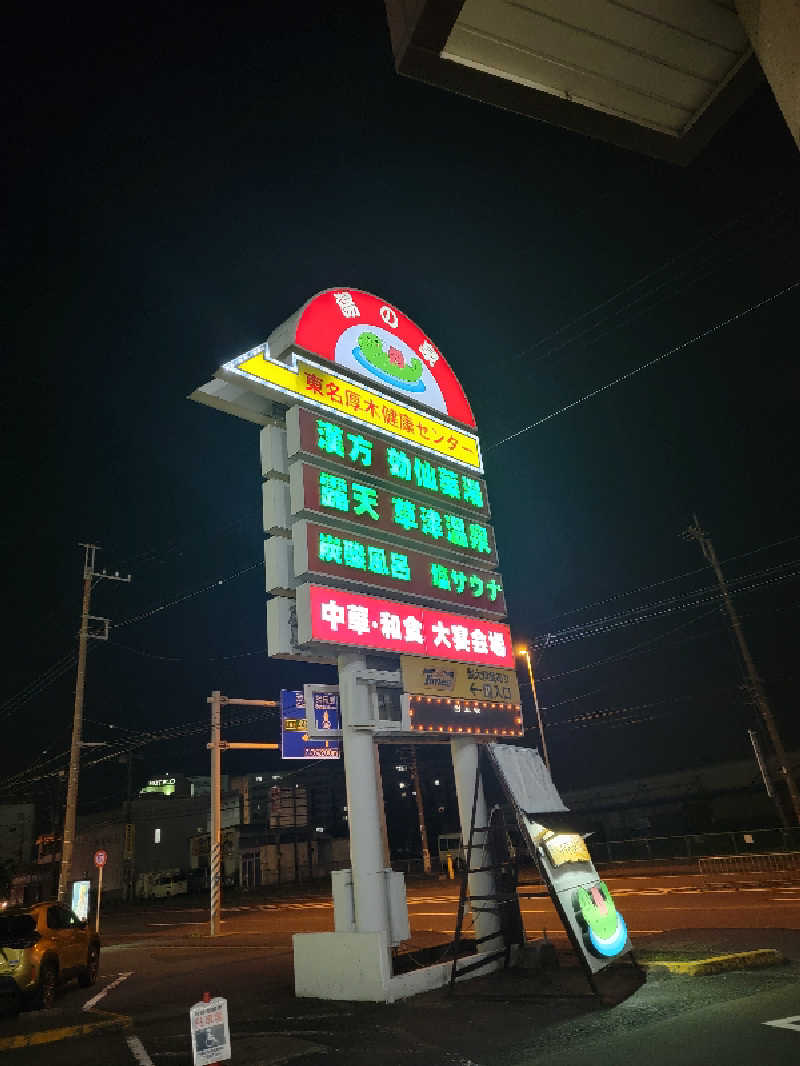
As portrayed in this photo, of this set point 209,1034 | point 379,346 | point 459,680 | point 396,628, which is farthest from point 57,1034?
point 379,346

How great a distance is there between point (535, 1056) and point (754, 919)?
10.9m

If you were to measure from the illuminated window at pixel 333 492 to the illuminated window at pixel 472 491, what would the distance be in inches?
134

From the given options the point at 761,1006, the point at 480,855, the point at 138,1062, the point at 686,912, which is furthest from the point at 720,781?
the point at 138,1062

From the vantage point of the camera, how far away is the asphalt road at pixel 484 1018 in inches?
266

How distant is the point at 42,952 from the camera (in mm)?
12492

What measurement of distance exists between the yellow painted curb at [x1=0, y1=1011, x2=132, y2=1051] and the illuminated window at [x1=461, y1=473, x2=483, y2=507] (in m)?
10.7

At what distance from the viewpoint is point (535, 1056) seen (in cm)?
676

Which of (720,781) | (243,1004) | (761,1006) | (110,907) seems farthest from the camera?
(110,907)

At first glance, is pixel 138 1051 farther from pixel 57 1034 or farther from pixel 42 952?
pixel 42 952

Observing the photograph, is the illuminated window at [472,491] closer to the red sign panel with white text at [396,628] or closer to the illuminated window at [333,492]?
the red sign panel with white text at [396,628]

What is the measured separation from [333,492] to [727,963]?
9.24m

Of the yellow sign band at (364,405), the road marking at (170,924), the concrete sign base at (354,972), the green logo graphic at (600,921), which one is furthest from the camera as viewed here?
the road marking at (170,924)

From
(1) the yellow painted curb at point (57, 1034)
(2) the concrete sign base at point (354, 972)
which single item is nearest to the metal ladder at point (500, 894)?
(2) the concrete sign base at point (354, 972)

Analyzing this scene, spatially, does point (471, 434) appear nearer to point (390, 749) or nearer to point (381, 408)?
point (381, 408)
